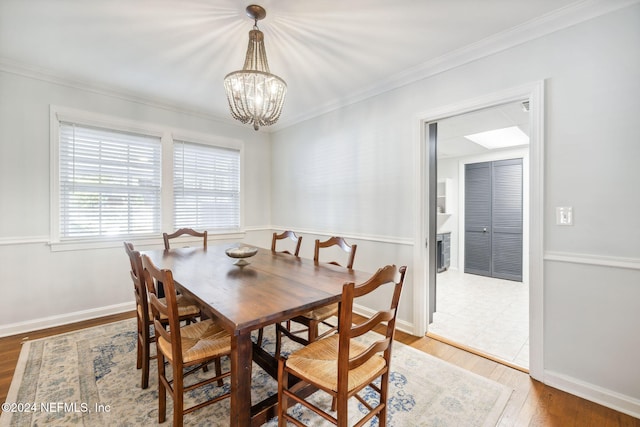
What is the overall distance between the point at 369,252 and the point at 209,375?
1929mm

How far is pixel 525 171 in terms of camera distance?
471 centimetres

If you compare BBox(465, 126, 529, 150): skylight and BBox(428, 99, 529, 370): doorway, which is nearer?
BBox(428, 99, 529, 370): doorway

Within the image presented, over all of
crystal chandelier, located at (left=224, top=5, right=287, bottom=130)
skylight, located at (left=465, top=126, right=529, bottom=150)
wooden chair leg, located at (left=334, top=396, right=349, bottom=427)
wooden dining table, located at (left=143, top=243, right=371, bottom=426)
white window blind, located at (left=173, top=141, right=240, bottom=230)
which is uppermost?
skylight, located at (left=465, top=126, right=529, bottom=150)

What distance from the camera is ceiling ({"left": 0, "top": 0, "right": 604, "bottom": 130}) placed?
1.85 metres

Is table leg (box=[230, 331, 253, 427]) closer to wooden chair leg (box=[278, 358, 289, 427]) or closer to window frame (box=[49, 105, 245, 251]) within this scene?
wooden chair leg (box=[278, 358, 289, 427])

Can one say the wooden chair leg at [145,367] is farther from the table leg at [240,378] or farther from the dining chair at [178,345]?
the table leg at [240,378]

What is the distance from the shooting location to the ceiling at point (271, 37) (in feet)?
6.06

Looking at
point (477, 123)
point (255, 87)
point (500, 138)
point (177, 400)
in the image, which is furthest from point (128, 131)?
point (500, 138)

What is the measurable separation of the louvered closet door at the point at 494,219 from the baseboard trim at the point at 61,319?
5.62 meters

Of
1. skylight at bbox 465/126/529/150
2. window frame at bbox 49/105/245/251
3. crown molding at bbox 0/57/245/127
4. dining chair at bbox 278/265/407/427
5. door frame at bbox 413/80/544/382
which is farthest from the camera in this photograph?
skylight at bbox 465/126/529/150

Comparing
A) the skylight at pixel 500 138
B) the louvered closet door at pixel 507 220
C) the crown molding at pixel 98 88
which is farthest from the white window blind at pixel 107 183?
the louvered closet door at pixel 507 220

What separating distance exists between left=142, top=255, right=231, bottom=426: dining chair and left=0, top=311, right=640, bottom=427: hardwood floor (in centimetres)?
125

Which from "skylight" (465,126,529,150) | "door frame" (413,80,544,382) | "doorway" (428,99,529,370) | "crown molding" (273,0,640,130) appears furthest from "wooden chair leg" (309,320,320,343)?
"skylight" (465,126,529,150)

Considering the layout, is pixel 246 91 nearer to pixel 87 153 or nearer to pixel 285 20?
pixel 285 20
